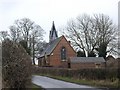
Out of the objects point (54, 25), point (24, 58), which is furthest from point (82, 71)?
point (54, 25)

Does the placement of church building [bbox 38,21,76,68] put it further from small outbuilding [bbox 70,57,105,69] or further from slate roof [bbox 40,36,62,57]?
small outbuilding [bbox 70,57,105,69]

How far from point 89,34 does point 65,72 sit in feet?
114

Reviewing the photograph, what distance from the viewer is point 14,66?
2084 cm

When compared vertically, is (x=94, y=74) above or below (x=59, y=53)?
below

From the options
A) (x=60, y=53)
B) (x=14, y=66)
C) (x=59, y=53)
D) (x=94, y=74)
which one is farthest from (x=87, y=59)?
(x=14, y=66)

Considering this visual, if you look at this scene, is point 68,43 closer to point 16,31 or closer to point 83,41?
point 83,41

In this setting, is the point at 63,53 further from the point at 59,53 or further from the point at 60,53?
the point at 59,53

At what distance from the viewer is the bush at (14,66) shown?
2076 cm

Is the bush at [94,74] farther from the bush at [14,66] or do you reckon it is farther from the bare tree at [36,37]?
the bare tree at [36,37]

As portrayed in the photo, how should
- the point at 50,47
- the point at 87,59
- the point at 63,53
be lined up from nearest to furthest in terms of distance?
the point at 87,59
the point at 63,53
the point at 50,47

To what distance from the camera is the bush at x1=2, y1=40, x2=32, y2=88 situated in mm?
20761

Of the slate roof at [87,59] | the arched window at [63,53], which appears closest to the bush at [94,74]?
the slate roof at [87,59]

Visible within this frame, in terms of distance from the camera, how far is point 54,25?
108 m

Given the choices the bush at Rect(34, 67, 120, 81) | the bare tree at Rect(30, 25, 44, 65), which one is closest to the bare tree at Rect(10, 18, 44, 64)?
the bare tree at Rect(30, 25, 44, 65)
